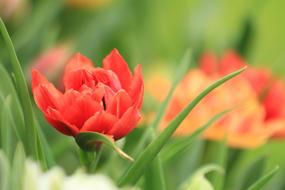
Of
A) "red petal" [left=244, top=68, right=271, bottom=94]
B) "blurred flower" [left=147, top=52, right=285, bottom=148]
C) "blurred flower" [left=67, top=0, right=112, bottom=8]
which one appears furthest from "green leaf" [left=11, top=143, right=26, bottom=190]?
"blurred flower" [left=67, top=0, right=112, bottom=8]

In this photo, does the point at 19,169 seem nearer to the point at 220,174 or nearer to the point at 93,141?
the point at 93,141

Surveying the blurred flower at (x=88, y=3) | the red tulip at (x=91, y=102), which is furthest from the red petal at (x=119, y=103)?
the blurred flower at (x=88, y=3)

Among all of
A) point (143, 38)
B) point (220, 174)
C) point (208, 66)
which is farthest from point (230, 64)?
point (143, 38)

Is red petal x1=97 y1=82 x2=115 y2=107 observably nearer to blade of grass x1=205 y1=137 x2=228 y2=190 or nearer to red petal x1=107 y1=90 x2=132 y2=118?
red petal x1=107 y1=90 x2=132 y2=118

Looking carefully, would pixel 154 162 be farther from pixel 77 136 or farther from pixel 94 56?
pixel 94 56

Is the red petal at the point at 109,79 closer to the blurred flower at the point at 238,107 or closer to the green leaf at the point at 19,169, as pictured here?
the green leaf at the point at 19,169

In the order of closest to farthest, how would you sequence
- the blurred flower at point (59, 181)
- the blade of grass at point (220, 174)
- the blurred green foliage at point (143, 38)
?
the blurred flower at point (59, 181) → the blade of grass at point (220, 174) → the blurred green foliage at point (143, 38)
